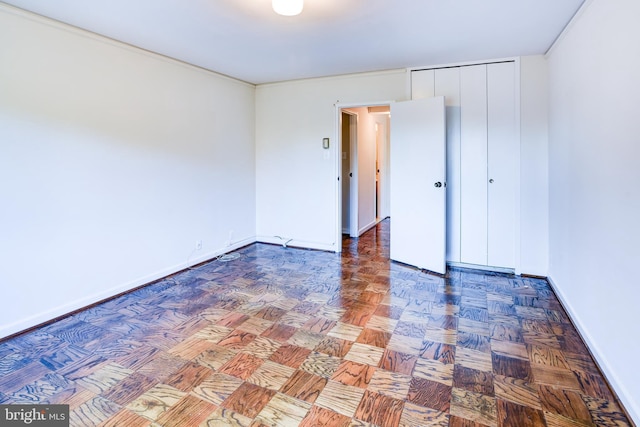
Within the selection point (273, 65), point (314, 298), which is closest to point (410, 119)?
point (273, 65)

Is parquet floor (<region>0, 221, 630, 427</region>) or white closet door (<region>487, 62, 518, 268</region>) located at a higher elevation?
white closet door (<region>487, 62, 518, 268</region>)

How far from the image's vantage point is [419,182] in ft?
12.8

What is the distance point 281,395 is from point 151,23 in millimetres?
2886

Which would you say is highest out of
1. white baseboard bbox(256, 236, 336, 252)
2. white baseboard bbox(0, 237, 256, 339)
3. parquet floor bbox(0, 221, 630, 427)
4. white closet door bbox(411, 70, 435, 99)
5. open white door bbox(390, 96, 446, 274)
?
white closet door bbox(411, 70, 435, 99)

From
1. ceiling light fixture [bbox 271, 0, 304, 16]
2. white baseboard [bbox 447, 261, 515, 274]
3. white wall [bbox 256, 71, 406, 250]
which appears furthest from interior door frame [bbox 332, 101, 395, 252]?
ceiling light fixture [bbox 271, 0, 304, 16]

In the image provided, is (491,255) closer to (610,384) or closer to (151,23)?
(610,384)

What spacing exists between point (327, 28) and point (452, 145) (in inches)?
77.9

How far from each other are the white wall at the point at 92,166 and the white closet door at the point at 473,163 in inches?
118

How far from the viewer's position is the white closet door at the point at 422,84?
399 centimetres

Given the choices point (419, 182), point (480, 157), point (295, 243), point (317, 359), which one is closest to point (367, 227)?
point (295, 243)

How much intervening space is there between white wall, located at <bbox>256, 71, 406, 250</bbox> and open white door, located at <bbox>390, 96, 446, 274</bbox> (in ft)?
2.34

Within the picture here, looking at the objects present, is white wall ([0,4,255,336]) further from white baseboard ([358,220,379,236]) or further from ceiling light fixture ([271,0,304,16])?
white baseboard ([358,220,379,236])

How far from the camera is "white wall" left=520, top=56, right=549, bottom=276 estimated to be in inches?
139

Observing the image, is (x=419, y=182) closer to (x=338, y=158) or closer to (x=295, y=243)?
(x=338, y=158)
